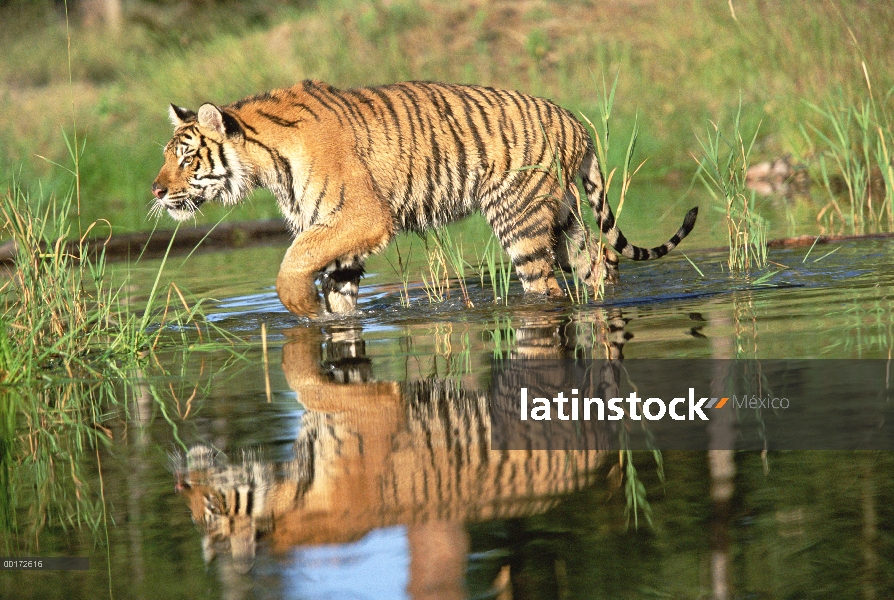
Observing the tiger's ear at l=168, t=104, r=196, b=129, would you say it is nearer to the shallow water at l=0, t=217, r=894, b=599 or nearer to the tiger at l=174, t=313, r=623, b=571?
the shallow water at l=0, t=217, r=894, b=599

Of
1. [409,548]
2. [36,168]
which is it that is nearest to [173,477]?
[409,548]

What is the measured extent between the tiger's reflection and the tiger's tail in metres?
2.63

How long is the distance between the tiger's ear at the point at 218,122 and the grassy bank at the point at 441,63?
2449 mm

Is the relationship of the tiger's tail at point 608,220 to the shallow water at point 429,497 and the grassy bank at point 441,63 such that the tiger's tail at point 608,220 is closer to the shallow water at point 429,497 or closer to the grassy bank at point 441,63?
the shallow water at point 429,497

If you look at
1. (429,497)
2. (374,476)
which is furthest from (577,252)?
(429,497)

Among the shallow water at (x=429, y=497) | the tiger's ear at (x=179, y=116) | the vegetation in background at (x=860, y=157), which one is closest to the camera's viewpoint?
the shallow water at (x=429, y=497)

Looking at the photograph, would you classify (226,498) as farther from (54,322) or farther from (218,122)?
(218,122)

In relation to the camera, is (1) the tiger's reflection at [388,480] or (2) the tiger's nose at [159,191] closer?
(1) the tiger's reflection at [388,480]

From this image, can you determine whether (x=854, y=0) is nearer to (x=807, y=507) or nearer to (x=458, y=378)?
(x=458, y=378)

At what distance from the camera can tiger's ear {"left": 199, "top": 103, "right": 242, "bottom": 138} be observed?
600cm

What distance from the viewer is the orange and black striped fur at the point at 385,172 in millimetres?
6047

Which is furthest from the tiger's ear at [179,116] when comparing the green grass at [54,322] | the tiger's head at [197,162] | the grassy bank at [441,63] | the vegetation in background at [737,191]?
the vegetation in background at [737,191]

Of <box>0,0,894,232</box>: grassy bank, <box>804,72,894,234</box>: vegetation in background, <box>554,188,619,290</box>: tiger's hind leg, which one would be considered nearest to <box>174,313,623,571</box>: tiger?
<box>554,188,619,290</box>: tiger's hind leg

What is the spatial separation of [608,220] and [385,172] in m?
1.36
